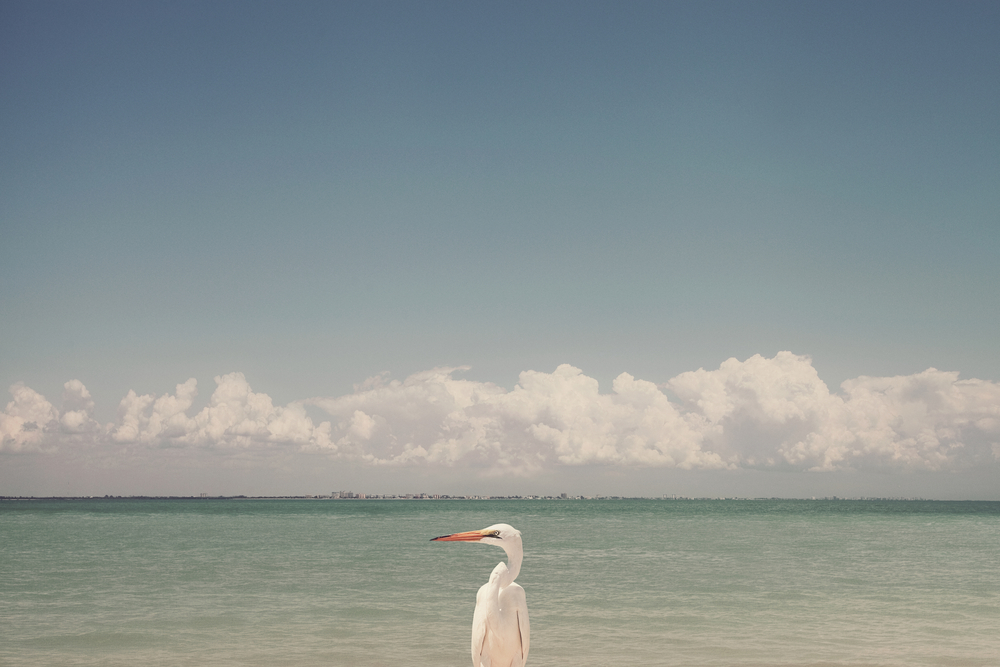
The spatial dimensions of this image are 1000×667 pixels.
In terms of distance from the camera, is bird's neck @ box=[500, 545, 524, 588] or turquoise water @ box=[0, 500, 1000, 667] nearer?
bird's neck @ box=[500, 545, 524, 588]

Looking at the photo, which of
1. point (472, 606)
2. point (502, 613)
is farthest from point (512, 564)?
point (472, 606)

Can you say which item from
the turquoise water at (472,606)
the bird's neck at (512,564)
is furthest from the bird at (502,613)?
the turquoise water at (472,606)

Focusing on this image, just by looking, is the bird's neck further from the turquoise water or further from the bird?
the turquoise water

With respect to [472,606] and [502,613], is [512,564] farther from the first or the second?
[472,606]

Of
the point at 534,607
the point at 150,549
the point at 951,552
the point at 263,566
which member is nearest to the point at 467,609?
the point at 534,607

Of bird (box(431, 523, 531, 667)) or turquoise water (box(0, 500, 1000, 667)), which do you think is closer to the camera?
bird (box(431, 523, 531, 667))

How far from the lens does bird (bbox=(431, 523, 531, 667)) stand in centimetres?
580

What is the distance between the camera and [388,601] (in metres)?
14.8

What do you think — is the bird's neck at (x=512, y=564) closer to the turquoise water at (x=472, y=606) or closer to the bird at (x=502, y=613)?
the bird at (x=502, y=613)

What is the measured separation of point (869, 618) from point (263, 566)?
1533 centimetres

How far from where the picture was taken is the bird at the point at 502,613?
19.0ft

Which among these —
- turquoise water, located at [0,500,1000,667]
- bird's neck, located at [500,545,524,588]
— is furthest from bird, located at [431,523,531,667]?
turquoise water, located at [0,500,1000,667]

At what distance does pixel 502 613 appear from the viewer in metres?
5.83

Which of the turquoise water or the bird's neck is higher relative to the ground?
the bird's neck
